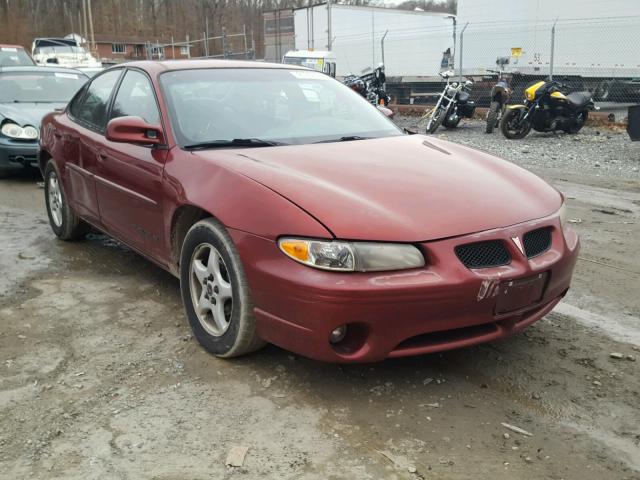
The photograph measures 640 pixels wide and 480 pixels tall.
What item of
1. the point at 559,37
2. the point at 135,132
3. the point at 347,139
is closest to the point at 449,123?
the point at 559,37

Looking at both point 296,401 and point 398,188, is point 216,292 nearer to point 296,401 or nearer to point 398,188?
point 296,401

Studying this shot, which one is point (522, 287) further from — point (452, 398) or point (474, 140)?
point (474, 140)

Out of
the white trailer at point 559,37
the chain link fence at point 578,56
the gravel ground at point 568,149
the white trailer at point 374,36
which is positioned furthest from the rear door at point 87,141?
the white trailer at point 374,36

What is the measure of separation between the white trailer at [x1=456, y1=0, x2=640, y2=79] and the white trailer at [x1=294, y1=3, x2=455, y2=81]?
4071mm

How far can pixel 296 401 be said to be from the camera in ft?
9.03

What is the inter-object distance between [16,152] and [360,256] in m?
6.65

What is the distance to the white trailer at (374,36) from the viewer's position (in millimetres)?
23609

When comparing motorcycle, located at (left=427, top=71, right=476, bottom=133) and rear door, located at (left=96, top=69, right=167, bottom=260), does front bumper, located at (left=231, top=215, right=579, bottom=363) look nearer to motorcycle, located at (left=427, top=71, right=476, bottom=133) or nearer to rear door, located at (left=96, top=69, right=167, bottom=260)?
rear door, located at (left=96, top=69, right=167, bottom=260)

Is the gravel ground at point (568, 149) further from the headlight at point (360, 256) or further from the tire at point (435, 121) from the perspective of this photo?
the headlight at point (360, 256)

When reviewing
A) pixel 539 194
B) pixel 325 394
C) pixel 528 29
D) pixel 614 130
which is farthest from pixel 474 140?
pixel 325 394

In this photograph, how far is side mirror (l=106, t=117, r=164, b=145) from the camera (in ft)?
11.5

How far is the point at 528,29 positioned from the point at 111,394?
1815 cm

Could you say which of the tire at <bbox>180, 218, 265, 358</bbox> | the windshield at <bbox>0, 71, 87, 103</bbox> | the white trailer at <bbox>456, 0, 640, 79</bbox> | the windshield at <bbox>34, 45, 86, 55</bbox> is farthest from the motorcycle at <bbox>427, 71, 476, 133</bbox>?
the windshield at <bbox>34, 45, 86, 55</bbox>

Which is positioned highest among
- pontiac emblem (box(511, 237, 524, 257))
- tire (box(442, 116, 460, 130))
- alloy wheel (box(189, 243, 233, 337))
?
pontiac emblem (box(511, 237, 524, 257))
